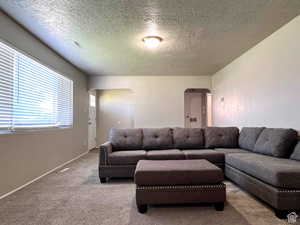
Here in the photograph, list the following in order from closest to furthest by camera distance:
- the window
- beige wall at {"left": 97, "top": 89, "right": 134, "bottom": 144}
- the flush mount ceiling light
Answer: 1. the window
2. the flush mount ceiling light
3. beige wall at {"left": 97, "top": 89, "right": 134, "bottom": 144}

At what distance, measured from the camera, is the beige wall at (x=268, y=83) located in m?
2.74

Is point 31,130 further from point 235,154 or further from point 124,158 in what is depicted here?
point 235,154

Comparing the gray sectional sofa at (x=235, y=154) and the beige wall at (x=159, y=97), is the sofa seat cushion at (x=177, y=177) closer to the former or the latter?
the gray sectional sofa at (x=235, y=154)

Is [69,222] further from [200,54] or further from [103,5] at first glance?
[200,54]

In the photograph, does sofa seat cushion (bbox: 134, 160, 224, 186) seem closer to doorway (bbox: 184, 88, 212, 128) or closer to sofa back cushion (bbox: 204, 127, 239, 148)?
sofa back cushion (bbox: 204, 127, 239, 148)

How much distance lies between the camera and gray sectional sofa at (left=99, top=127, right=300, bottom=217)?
1907 mm

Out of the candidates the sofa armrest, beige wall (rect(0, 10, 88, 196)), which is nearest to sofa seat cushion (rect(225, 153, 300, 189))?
the sofa armrest

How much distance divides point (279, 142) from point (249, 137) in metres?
0.76

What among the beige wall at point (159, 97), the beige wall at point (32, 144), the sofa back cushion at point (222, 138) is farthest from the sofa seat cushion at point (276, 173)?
the beige wall at point (159, 97)

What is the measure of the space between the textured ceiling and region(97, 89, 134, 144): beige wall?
2.85m

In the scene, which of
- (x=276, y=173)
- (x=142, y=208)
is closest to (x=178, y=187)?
(x=142, y=208)

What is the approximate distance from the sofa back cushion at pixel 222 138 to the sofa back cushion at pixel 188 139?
0.13 m

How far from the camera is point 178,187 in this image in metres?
2.11

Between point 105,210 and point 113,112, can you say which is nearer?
point 105,210
